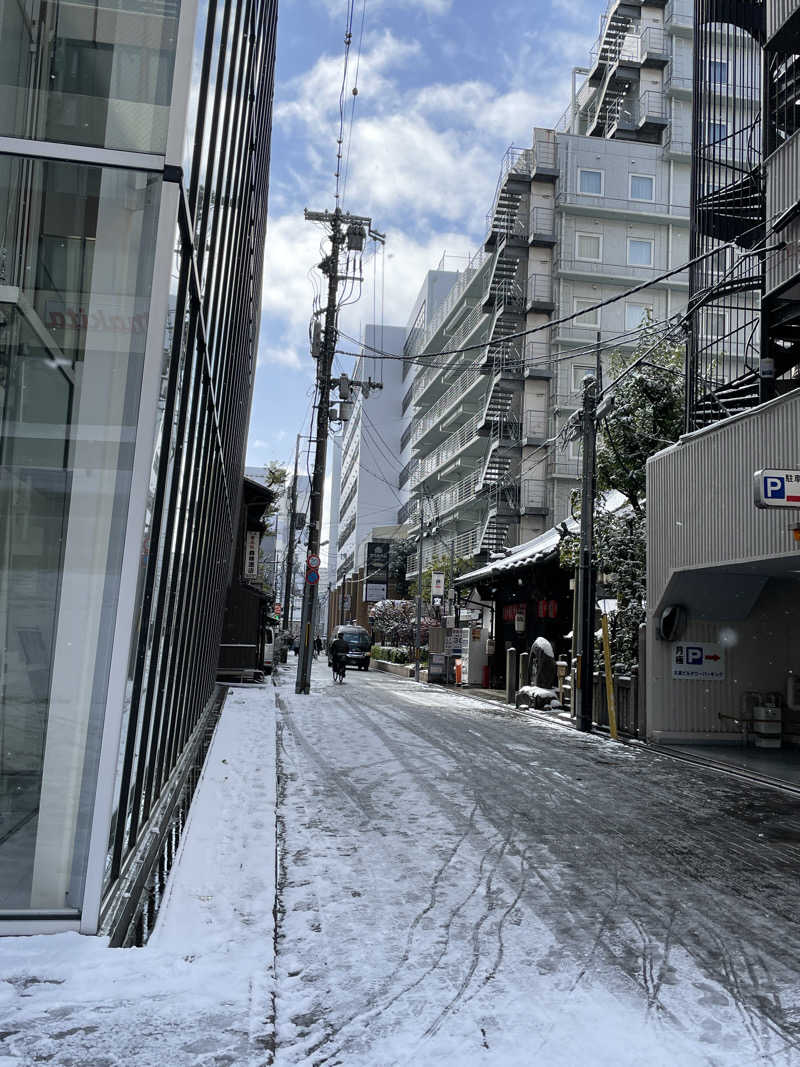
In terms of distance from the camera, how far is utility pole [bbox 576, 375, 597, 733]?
680 inches

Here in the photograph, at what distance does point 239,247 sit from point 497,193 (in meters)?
33.5

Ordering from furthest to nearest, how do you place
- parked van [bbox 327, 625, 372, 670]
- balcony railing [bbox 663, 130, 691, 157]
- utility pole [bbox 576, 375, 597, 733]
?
parked van [bbox 327, 625, 372, 670] → balcony railing [bbox 663, 130, 691, 157] → utility pole [bbox 576, 375, 597, 733]

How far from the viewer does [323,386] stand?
85.0ft

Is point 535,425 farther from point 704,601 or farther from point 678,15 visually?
point 704,601

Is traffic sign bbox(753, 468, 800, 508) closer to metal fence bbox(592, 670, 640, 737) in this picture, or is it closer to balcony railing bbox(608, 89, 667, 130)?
metal fence bbox(592, 670, 640, 737)

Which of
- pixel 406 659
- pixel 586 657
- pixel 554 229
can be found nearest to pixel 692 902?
pixel 586 657

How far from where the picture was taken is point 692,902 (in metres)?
5.85

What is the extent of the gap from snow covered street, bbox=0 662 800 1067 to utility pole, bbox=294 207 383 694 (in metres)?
13.5

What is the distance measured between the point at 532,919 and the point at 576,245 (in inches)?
1591

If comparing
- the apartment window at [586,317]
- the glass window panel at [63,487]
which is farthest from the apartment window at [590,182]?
the glass window panel at [63,487]

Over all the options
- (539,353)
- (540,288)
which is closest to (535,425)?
(539,353)

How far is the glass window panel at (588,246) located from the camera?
4225cm

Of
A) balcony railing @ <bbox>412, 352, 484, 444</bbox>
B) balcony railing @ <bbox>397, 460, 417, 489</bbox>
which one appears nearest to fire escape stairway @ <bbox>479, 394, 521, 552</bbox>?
balcony railing @ <bbox>412, 352, 484, 444</bbox>

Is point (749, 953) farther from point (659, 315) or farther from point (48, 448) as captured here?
point (659, 315)
